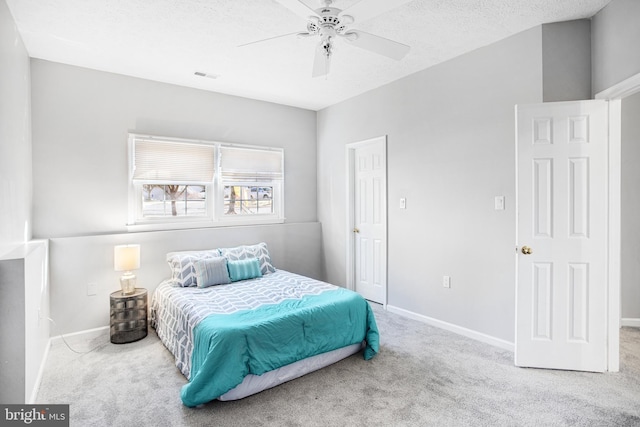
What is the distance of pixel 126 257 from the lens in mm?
3318

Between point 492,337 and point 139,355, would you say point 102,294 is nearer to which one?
point 139,355

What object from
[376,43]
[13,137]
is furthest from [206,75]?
[376,43]

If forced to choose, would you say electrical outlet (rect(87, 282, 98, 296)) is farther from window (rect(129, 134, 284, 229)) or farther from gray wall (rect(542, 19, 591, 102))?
gray wall (rect(542, 19, 591, 102))

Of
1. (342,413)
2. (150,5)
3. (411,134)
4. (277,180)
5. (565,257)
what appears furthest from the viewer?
(277,180)

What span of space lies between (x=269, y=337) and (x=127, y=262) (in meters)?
1.88

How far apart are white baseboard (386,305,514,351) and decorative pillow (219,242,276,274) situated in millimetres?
1625

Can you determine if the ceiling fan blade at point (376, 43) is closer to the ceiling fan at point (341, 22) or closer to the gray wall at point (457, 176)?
the ceiling fan at point (341, 22)

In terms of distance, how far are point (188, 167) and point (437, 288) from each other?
3.28 meters

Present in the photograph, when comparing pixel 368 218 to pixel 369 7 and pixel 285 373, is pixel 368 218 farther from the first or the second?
pixel 369 7

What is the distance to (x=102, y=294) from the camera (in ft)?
11.5

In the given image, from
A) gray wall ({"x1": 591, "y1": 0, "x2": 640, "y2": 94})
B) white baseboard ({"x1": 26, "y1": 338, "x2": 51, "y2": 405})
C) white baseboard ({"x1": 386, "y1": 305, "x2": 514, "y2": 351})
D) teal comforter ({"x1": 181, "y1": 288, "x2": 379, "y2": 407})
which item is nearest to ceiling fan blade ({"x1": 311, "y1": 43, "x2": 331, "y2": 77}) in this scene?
teal comforter ({"x1": 181, "y1": 288, "x2": 379, "y2": 407})

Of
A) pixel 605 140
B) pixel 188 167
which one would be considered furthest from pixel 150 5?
pixel 605 140

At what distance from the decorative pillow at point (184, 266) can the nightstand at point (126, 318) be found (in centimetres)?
41

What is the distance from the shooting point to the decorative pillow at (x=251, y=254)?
156 inches
